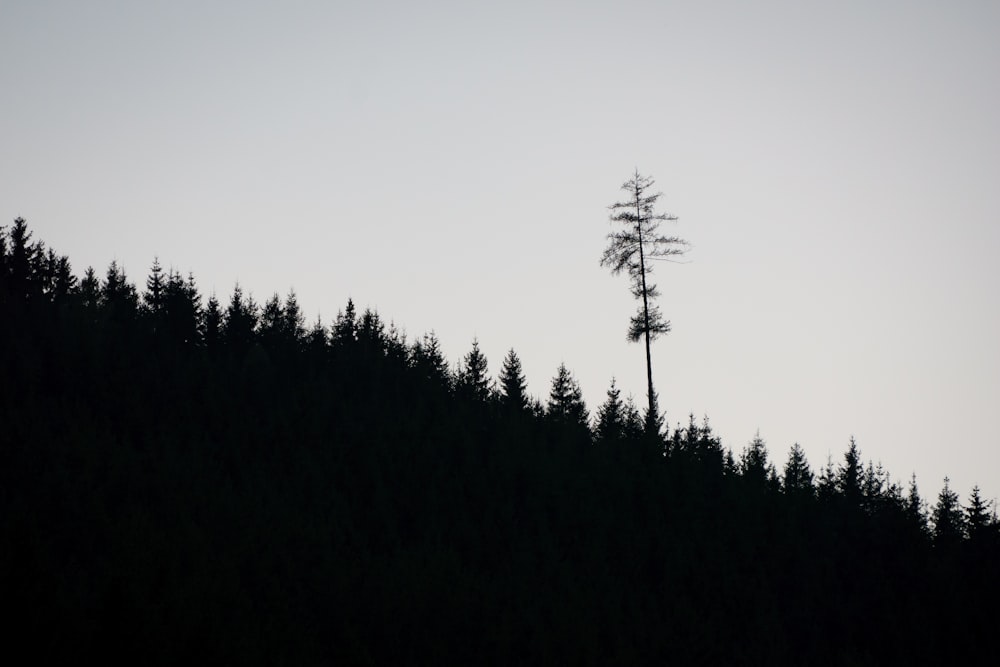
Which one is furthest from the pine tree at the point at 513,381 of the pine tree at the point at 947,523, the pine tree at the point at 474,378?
the pine tree at the point at 947,523

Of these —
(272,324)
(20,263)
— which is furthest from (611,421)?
(20,263)

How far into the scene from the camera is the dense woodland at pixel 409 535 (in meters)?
27.1

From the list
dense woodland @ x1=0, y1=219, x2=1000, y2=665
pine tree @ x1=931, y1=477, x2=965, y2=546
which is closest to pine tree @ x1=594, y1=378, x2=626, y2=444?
dense woodland @ x1=0, y1=219, x2=1000, y2=665

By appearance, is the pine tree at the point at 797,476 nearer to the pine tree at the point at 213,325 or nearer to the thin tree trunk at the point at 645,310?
the thin tree trunk at the point at 645,310

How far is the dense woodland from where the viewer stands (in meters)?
Answer: 27.1

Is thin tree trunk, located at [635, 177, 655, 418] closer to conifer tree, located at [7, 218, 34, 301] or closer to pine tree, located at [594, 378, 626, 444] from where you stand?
pine tree, located at [594, 378, 626, 444]

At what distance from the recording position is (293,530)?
1268 inches

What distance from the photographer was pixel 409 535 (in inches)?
1368

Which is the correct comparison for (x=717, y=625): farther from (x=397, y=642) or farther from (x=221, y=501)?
(x=221, y=501)

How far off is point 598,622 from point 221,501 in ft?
50.3

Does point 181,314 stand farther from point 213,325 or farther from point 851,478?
point 851,478

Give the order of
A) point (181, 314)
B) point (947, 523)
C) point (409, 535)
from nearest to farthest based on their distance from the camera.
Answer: point (409, 535) → point (947, 523) → point (181, 314)

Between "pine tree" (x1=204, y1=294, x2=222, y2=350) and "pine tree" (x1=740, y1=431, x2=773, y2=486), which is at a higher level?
"pine tree" (x1=204, y1=294, x2=222, y2=350)

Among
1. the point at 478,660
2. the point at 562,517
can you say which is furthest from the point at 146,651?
the point at 562,517
